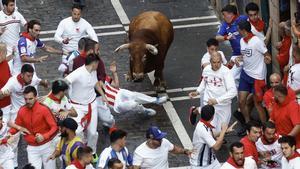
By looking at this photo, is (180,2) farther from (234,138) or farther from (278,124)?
(278,124)

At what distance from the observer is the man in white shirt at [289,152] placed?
16.9 meters

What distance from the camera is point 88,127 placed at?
20.2 metres

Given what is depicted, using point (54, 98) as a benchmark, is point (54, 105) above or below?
below

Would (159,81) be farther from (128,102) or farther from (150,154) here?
(150,154)

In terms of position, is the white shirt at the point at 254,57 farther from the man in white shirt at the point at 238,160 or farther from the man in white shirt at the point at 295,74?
the man in white shirt at the point at 238,160

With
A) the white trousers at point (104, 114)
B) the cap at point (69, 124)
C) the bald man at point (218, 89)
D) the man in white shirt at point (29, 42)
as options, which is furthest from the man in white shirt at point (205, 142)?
the man in white shirt at point (29, 42)

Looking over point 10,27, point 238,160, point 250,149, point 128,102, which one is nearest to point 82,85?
point 128,102

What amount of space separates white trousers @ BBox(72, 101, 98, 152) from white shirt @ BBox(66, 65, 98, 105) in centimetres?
11

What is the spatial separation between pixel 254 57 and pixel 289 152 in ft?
14.4

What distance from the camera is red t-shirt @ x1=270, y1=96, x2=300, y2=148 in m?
18.4

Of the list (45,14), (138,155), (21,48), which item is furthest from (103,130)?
(45,14)

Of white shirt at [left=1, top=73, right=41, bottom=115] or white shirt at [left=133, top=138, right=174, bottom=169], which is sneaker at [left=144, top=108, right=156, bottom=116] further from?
white shirt at [left=133, top=138, right=174, bottom=169]

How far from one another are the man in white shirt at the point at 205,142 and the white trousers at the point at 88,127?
94.6 inches

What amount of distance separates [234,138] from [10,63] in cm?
489
